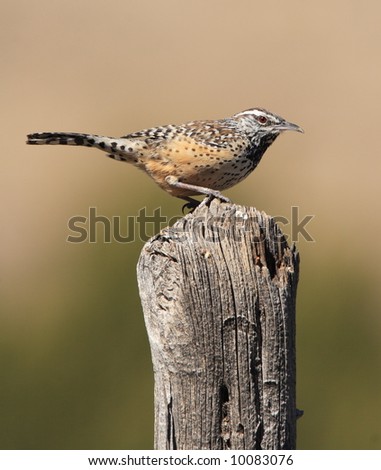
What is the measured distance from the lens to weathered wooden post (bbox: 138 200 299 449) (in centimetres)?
349

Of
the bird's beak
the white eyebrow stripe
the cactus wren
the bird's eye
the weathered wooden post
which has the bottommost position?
the weathered wooden post

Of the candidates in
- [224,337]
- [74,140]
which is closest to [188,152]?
[74,140]

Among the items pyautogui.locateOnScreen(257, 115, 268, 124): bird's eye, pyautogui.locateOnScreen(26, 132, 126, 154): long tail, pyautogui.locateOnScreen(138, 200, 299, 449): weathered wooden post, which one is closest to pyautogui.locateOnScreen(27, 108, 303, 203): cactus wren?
pyautogui.locateOnScreen(26, 132, 126, 154): long tail

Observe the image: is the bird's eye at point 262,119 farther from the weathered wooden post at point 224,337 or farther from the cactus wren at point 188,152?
the weathered wooden post at point 224,337

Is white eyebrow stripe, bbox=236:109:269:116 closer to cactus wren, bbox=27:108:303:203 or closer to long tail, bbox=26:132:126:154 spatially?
cactus wren, bbox=27:108:303:203

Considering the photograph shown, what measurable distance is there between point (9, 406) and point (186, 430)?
3.53 m

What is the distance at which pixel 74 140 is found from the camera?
5.77 metres

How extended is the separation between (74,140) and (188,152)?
0.76 m

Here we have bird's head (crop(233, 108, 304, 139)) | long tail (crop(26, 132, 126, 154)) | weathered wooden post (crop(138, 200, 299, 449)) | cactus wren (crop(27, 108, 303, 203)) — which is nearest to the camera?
weathered wooden post (crop(138, 200, 299, 449))

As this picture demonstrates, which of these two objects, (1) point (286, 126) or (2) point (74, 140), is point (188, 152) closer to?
(2) point (74, 140)

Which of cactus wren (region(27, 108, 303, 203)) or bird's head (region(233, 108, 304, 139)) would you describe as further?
bird's head (region(233, 108, 304, 139))

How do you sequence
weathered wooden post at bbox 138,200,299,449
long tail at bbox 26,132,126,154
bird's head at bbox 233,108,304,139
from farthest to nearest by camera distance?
bird's head at bbox 233,108,304,139
long tail at bbox 26,132,126,154
weathered wooden post at bbox 138,200,299,449

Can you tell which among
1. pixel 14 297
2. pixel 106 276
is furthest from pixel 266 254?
pixel 14 297

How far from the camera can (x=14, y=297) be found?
8.43 m
